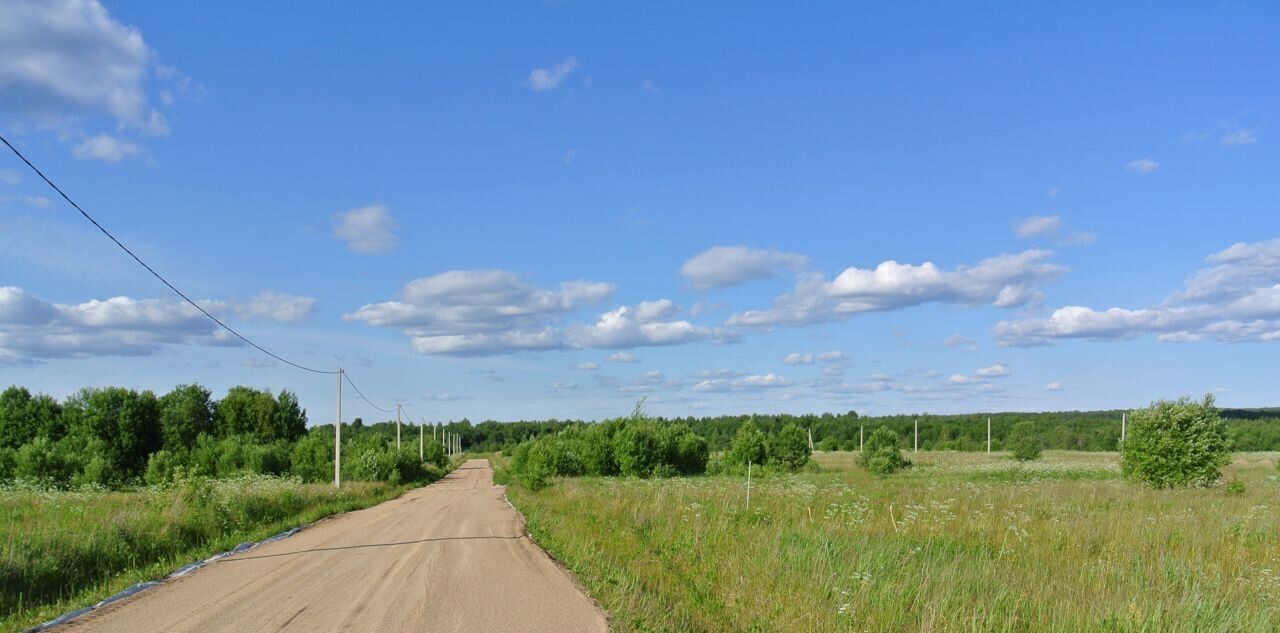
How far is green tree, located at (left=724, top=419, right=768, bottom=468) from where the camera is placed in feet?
213

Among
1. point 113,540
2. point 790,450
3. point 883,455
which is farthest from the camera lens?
point 790,450

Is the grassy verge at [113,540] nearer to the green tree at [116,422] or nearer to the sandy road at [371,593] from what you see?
the sandy road at [371,593]

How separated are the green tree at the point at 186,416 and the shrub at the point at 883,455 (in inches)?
2560

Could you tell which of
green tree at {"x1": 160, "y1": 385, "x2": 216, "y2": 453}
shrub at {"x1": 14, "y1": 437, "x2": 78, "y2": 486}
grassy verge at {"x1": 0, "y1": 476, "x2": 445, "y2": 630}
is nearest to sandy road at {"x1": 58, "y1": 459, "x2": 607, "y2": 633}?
grassy verge at {"x1": 0, "y1": 476, "x2": 445, "y2": 630}

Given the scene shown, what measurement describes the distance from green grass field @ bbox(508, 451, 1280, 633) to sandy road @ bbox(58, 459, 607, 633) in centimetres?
75

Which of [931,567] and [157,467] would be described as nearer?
[931,567]

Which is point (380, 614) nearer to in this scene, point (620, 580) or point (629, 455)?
point (620, 580)

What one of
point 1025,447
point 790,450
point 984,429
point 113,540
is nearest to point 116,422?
point 790,450

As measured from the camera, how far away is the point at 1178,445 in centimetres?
3262

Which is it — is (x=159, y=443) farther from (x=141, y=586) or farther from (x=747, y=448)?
(x=141, y=586)

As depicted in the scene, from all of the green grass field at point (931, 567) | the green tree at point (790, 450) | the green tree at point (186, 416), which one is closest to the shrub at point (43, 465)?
the green tree at point (186, 416)

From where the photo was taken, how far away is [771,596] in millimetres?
8750

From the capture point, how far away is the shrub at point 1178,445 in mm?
32188

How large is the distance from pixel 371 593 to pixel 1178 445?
3505cm
